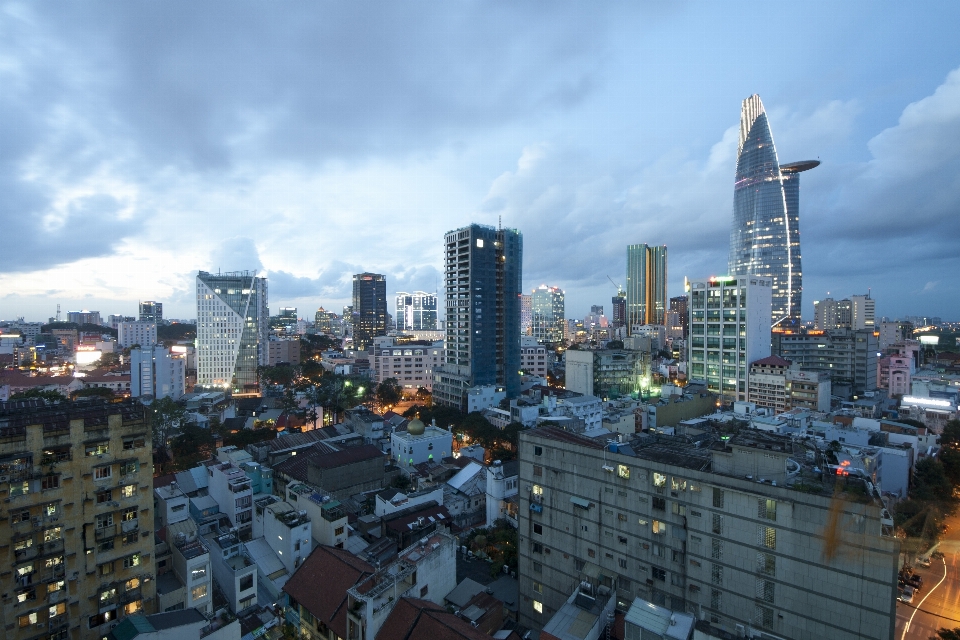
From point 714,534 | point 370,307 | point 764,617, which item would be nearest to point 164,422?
point 714,534

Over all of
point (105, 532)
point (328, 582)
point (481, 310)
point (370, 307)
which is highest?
point (370, 307)

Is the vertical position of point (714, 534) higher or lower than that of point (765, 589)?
higher

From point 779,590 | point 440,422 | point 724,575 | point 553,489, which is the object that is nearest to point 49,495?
point 553,489

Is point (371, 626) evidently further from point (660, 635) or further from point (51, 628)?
point (51, 628)

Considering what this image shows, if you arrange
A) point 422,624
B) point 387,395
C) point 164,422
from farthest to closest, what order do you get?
point 387,395
point 164,422
point 422,624

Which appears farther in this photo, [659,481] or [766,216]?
[766,216]

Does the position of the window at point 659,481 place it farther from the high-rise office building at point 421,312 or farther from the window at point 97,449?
the high-rise office building at point 421,312

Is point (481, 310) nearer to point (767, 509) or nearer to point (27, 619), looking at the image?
point (767, 509)
